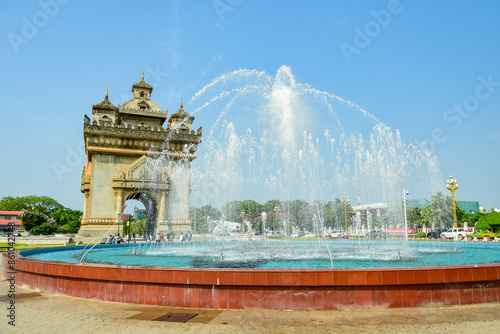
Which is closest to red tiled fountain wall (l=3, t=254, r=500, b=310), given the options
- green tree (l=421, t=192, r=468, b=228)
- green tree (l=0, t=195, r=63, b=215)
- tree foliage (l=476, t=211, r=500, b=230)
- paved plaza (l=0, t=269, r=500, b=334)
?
paved plaza (l=0, t=269, r=500, b=334)

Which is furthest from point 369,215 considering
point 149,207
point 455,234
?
point 149,207

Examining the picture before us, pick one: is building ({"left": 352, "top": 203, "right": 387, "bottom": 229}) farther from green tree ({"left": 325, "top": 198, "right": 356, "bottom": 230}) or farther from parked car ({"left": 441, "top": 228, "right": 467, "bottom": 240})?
parked car ({"left": 441, "top": 228, "right": 467, "bottom": 240})

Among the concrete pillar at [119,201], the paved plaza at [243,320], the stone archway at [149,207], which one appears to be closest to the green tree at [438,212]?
the stone archway at [149,207]

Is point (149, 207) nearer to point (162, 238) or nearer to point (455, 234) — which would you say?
point (162, 238)

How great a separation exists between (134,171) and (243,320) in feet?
105

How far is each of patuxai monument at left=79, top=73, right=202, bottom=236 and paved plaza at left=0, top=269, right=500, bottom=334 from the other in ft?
97.1

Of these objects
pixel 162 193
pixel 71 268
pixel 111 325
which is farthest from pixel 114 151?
pixel 111 325

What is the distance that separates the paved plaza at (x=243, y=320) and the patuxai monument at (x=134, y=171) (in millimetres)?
29600

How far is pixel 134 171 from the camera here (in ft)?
116

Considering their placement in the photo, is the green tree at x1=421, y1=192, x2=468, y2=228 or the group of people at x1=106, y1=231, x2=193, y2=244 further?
the green tree at x1=421, y1=192, x2=468, y2=228

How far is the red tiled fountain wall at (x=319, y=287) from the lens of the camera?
6.19m

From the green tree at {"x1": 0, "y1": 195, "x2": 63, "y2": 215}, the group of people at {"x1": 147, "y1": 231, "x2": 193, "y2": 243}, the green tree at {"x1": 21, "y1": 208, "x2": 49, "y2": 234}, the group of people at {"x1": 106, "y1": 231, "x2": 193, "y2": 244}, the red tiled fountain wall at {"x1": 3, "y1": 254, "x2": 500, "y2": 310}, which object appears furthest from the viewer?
the green tree at {"x1": 0, "y1": 195, "x2": 63, "y2": 215}

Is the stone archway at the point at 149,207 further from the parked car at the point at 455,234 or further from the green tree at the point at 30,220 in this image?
the green tree at the point at 30,220

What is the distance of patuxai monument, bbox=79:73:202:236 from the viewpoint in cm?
3475
